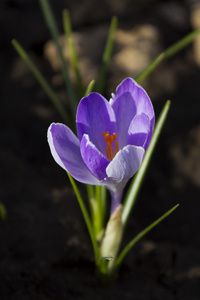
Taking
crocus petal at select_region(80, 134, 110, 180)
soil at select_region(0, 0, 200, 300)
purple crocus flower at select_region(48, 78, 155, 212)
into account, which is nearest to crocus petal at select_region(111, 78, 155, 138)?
purple crocus flower at select_region(48, 78, 155, 212)

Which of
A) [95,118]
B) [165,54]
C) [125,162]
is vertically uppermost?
[165,54]

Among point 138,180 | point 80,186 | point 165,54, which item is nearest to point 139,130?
point 138,180

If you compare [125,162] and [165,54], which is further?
[165,54]

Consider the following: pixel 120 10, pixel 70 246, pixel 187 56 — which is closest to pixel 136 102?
pixel 70 246

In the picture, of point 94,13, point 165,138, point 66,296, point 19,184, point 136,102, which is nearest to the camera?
point 136,102

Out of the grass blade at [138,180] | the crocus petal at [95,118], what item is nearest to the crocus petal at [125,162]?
the crocus petal at [95,118]

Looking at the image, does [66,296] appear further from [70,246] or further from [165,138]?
[165,138]

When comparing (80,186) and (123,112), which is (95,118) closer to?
(123,112)
